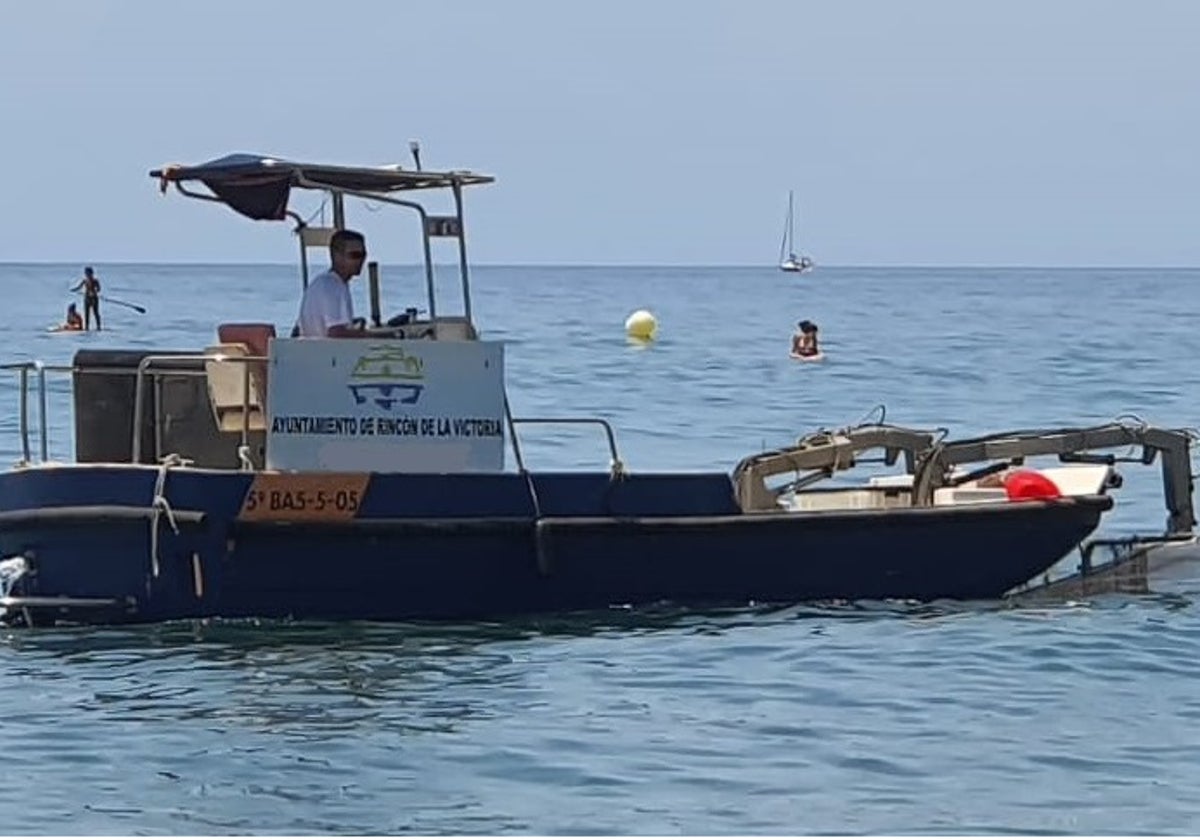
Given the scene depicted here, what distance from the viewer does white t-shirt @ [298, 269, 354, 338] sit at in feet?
41.9

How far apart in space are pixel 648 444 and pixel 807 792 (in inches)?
691

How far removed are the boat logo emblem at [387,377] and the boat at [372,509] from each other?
0.01 metres

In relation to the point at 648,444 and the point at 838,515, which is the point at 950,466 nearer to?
the point at 838,515

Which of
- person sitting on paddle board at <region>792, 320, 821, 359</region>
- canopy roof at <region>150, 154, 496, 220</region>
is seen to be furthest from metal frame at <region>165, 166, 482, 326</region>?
person sitting on paddle board at <region>792, 320, 821, 359</region>

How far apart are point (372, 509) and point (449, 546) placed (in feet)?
1.57

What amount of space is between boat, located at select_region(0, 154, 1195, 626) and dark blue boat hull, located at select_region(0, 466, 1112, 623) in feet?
0.04

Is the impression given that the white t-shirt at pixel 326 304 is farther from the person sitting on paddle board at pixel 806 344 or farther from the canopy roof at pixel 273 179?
the person sitting on paddle board at pixel 806 344

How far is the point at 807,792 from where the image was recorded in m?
10.1

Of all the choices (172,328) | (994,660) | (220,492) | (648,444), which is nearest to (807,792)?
(994,660)

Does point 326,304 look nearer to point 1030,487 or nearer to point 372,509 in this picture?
point 372,509

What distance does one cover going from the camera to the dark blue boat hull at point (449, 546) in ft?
41.3

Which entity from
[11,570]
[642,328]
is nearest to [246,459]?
[11,570]

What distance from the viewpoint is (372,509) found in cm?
1270

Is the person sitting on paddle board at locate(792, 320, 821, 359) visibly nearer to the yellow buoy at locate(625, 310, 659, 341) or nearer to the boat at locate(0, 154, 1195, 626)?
the yellow buoy at locate(625, 310, 659, 341)
